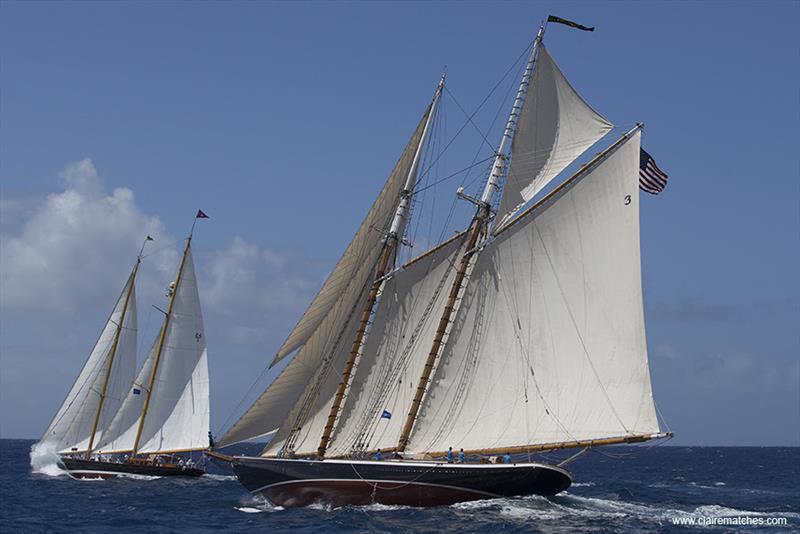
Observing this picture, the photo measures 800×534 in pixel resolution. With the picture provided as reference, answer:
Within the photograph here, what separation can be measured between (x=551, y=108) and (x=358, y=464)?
1967 cm

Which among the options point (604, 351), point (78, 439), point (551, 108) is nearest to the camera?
point (604, 351)

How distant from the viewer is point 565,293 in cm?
4831

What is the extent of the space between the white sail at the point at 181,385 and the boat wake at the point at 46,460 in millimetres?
6722

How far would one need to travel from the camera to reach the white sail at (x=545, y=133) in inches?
2039

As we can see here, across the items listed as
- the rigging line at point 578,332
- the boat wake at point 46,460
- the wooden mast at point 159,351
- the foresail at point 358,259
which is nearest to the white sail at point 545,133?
the rigging line at point 578,332

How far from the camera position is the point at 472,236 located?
52906 mm

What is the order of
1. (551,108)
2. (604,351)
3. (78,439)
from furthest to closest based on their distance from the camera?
1. (78,439)
2. (551,108)
3. (604,351)

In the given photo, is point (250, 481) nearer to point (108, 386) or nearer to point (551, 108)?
point (551, 108)

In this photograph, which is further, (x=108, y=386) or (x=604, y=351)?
(x=108, y=386)

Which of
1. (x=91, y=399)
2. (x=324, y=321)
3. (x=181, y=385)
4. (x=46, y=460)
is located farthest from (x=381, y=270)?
(x=46, y=460)

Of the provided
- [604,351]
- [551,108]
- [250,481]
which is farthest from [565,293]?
[250,481]

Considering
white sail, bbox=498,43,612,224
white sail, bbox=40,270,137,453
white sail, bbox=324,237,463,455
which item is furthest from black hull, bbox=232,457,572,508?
white sail, bbox=40,270,137,453

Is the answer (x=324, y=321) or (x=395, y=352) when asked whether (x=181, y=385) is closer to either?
(x=324, y=321)

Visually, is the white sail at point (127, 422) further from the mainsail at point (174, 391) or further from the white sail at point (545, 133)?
the white sail at point (545, 133)
